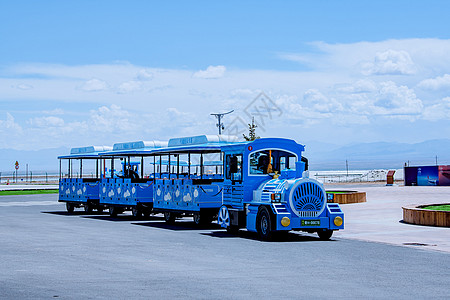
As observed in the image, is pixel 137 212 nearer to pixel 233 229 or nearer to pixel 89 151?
pixel 89 151

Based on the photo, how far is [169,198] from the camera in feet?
87.1

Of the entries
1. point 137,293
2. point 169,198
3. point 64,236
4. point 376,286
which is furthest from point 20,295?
point 169,198

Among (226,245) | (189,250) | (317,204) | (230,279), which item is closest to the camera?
(230,279)

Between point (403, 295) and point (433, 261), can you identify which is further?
point (433, 261)

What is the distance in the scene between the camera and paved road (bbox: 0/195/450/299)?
35.6 ft

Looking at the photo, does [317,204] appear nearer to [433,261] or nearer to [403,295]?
[433,261]

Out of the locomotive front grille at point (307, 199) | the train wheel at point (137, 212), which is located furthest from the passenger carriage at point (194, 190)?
the locomotive front grille at point (307, 199)

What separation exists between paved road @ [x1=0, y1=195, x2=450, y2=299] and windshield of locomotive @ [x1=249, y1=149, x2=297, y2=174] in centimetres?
191

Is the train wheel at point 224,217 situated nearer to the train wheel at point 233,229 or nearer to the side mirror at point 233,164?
the train wheel at point 233,229

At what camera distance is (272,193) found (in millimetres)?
19531

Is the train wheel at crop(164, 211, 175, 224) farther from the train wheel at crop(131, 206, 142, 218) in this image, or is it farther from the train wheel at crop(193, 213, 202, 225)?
the train wheel at crop(131, 206, 142, 218)

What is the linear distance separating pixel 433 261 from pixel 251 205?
22.1 ft

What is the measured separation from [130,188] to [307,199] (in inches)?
479

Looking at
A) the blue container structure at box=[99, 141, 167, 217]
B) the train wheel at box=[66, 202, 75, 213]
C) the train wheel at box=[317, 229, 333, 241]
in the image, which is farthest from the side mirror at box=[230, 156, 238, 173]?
the train wheel at box=[66, 202, 75, 213]
